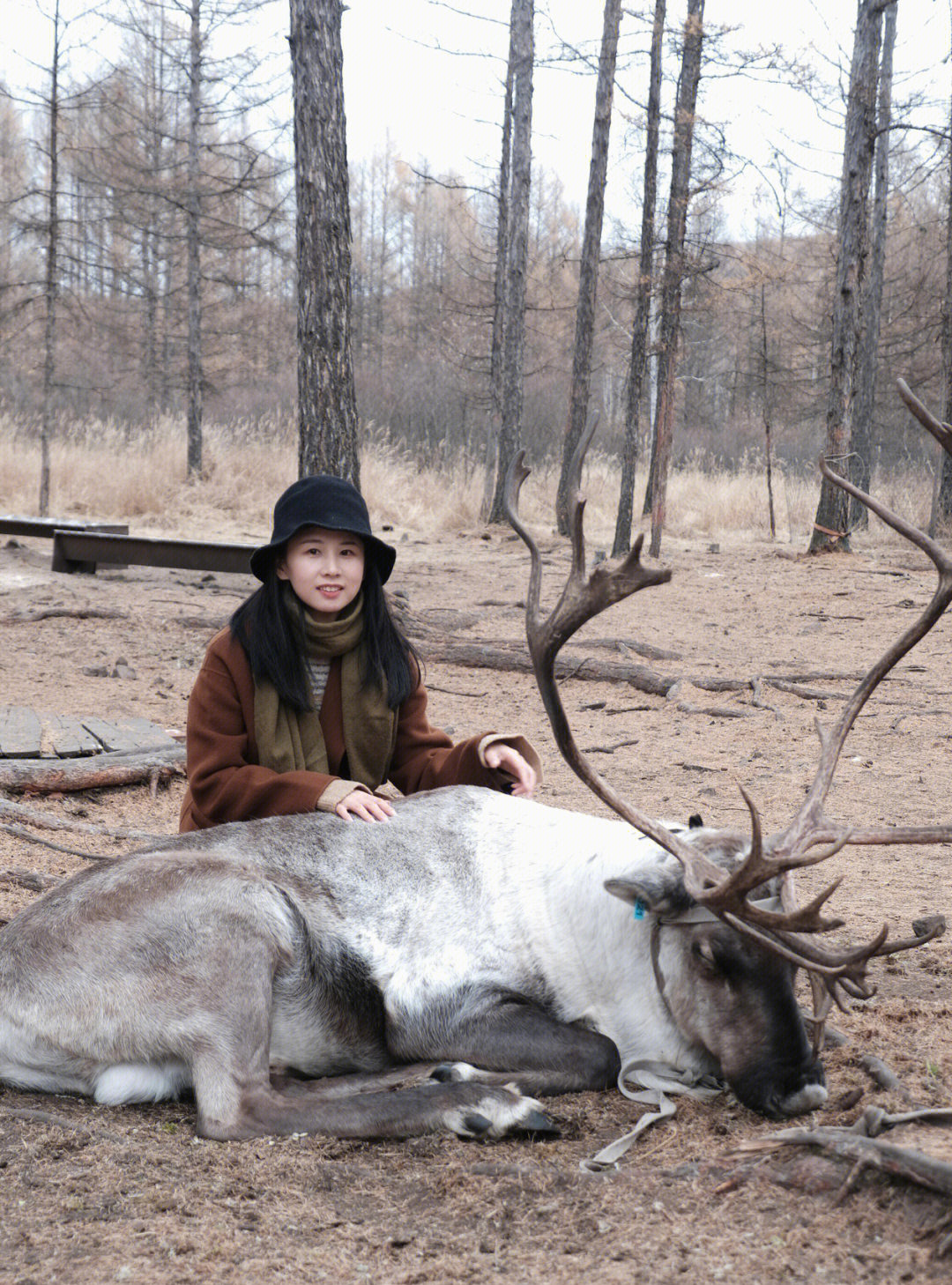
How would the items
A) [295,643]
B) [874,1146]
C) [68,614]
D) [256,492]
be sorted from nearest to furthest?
[874,1146]
[295,643]
[68,614]
[256,492]

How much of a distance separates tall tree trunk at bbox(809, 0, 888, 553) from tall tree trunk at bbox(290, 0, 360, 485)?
6.90m

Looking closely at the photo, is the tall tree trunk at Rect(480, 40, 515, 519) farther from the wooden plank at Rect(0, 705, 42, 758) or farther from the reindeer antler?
the reindeer antler

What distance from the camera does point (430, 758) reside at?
13.1 feet

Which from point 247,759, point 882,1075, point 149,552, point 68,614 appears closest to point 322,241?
point 68,614

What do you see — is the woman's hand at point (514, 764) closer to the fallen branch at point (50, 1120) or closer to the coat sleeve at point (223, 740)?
the coat sleeve at point (223, 740)

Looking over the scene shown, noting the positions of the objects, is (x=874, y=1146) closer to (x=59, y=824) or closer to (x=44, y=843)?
(x=44, y=843)

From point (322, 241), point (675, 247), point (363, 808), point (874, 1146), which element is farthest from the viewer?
point (675, 247)

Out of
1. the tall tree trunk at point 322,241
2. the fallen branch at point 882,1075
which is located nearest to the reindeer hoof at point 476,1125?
the fallen branch at point 882,1075

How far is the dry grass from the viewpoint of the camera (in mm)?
17078

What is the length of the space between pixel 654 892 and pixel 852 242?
41.0 feet

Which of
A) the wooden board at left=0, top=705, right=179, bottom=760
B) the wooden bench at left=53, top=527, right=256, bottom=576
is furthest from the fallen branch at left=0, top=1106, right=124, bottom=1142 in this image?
the wooden bench at left=53, top=527, right=256, bottom=576

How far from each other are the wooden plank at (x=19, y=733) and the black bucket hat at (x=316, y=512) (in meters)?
2.37

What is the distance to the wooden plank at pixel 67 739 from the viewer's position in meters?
5.59

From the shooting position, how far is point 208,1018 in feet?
9.25
